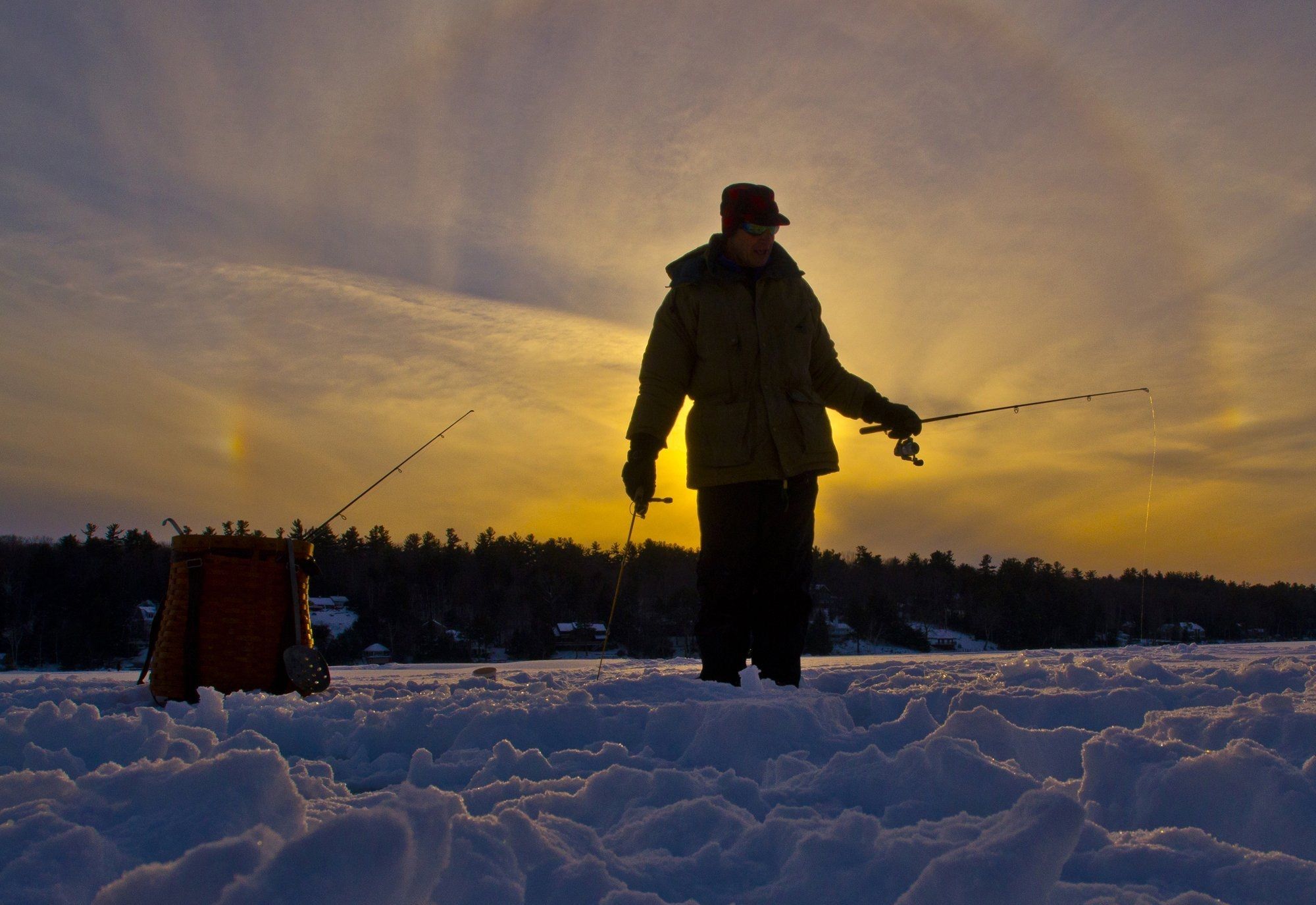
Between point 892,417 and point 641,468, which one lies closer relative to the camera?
point 641,468

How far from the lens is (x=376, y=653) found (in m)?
47.8

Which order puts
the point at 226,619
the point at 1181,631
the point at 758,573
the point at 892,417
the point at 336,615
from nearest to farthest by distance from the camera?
the point at 226,619 → the point at 758,573 → the point at 892,417 → the point at 1181,631 → the point at 336,615

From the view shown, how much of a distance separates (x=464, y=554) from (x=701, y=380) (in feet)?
185

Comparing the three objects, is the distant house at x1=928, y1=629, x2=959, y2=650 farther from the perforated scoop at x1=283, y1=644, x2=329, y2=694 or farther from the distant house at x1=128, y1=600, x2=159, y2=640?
the perforated scoop at x1=283, y1=644, x2=329, y2=694

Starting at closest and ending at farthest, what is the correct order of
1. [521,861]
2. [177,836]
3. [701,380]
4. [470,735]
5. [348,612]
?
[521,861] < [177,836] < [470,735] < [701,380] < [348,612]

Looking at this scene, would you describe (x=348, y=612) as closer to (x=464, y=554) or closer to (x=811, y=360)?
(x=464, y=554)

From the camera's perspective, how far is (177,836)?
1170 millimetres

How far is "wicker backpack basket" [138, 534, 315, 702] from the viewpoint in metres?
3.37

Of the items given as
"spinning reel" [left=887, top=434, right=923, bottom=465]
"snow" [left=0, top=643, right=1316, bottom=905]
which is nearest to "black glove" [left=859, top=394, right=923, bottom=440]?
"spinning reel" [left=887, top=434, right=923, bottom=465]

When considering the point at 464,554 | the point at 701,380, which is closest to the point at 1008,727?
the point at 701,380

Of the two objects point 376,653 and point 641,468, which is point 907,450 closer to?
point 641,468

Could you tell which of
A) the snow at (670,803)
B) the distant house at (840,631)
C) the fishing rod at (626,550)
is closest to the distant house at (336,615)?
the distant house at (840,631)

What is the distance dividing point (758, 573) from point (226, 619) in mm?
2228

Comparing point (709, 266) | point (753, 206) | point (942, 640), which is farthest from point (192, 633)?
point (942, 640)
